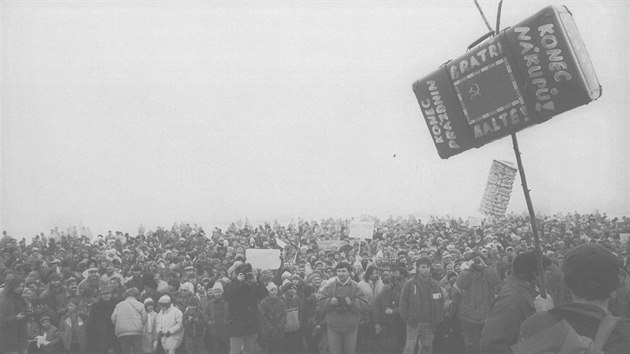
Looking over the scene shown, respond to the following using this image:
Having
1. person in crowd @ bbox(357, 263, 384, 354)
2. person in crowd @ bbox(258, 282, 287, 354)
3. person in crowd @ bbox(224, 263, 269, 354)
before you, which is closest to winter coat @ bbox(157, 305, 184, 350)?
person in crowd @ bbox(224, 263, 269, 354)

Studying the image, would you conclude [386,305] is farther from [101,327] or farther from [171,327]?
[101,327]

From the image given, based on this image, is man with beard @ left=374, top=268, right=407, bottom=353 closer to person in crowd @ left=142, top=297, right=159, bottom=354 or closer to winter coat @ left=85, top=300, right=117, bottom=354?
person in crowd @ left=142, top=297, right=159, bottom=354

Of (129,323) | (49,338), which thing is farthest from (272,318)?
(49,338)

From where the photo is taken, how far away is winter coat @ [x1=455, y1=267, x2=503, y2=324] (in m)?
9.48

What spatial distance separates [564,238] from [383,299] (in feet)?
34.7

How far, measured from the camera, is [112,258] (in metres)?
16.5

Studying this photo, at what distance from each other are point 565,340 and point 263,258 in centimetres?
1263

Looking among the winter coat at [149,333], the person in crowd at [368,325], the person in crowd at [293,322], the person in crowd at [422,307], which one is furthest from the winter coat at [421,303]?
the winter coat at [149,333]

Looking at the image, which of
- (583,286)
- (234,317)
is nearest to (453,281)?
(234,317)

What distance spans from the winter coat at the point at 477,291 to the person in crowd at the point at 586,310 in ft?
22.6

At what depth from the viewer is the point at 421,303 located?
9.98 metres

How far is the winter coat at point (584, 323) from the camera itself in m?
2.46

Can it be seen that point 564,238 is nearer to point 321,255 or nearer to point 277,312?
point 321,255

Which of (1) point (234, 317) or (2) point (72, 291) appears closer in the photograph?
(1) point (234, 317)
